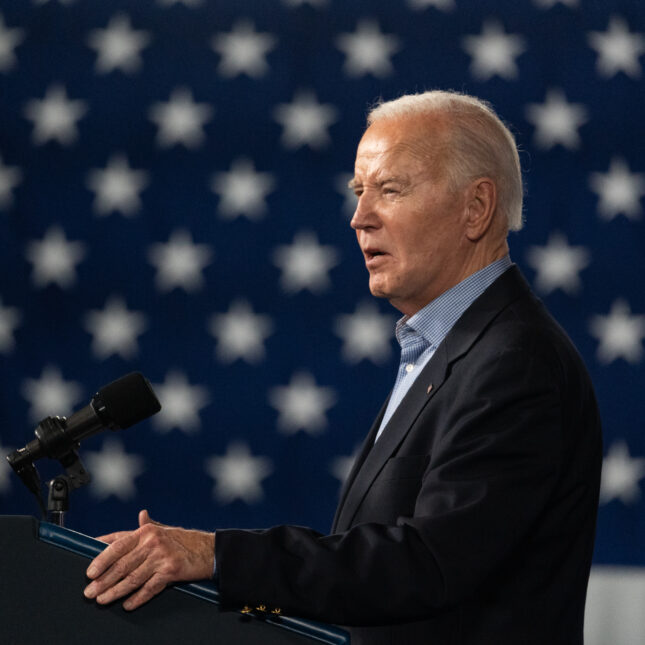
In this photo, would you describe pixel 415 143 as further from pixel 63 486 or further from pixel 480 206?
pixel 63 486

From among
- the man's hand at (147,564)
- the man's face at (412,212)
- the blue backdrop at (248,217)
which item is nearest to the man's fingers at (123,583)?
the man's hand at (147,564)

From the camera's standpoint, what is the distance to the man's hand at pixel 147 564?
98 cm

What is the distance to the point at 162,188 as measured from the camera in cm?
318

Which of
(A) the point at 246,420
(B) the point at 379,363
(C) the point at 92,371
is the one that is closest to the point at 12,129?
(C) the point at 92,371

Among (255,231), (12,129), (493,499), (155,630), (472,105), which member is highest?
(12,129)

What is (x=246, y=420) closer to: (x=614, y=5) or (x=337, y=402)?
(x=337, y=402)

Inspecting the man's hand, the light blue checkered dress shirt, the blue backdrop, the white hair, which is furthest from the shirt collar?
the blue backdrop

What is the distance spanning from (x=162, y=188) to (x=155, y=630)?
2.36m

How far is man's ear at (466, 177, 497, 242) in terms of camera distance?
5.33 feet

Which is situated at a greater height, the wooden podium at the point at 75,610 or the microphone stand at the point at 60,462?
the microphone stand at the point at 60,462

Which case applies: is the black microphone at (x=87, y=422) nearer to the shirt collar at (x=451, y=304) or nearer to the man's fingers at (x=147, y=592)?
the man's fingers at (x=147, y=592)

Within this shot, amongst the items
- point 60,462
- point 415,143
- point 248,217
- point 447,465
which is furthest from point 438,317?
point 248,217

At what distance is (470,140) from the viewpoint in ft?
5.30

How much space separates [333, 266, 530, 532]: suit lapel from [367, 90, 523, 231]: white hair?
23cm
